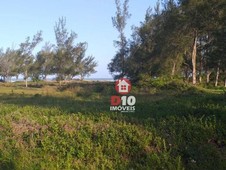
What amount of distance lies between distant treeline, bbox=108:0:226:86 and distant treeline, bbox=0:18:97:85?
9451 mm

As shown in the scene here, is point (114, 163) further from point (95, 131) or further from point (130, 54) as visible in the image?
point (130, 54)

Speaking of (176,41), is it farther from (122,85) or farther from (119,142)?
(119,142)

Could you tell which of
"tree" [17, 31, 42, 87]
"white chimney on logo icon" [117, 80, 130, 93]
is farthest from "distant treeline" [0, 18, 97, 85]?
"white chimney on logo icon" [117, 80, 130, 93]

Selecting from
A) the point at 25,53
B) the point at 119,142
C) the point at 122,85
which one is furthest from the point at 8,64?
the point at 119,142

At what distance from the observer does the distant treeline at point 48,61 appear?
161 feet

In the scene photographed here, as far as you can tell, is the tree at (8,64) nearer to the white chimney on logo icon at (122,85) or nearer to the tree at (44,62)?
the tree at (44,62)

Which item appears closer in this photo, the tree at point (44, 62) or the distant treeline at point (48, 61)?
the distant treeline at point (48, 61)

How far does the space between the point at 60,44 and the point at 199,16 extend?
2418 centimetres

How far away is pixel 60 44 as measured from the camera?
1914 inches

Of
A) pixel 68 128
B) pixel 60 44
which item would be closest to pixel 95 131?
pixel 68 128

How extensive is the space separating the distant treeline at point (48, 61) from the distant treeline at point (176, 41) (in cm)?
945

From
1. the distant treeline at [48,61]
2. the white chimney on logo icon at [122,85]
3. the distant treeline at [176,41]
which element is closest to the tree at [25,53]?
the distant treeline at [48,61]

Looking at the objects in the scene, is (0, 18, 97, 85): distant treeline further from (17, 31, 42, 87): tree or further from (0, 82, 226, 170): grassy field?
(0, 82, 226, 170): grassy field

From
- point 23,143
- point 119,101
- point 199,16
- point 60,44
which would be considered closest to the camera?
point 23,143
